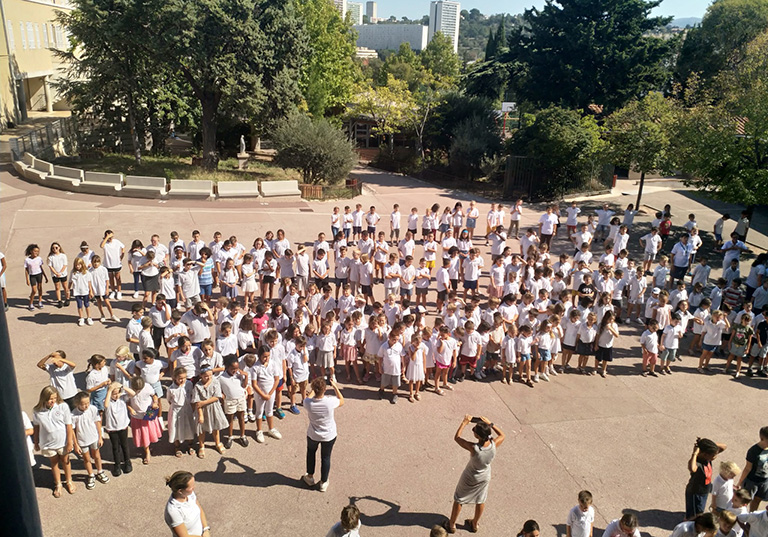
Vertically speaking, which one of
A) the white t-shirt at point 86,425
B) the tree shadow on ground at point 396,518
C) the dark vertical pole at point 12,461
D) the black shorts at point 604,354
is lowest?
the tree shadow on ground at point 396,518

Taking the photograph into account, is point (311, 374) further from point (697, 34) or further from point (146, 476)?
point (697, 34)

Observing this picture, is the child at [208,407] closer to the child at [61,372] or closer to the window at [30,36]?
the child at [61,372]

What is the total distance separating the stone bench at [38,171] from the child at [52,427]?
20.6m

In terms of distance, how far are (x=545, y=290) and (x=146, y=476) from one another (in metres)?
8.18

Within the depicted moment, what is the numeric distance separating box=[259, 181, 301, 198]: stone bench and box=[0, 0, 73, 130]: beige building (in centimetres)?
1721

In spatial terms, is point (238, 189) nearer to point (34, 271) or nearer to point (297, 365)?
point (34, 271)

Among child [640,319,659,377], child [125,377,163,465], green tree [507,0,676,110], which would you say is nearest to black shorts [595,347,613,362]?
child [640,319,659,377]

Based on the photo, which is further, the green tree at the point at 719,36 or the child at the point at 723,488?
the green tree at the point at 719,36

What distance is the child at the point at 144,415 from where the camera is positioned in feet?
26.3

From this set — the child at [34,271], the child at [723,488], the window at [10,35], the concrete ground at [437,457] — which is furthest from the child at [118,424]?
the window at [10,35]

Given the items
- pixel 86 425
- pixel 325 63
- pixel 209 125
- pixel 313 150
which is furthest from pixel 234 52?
pixel 86 425

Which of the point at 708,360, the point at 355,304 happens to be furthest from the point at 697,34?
the point at 355,304

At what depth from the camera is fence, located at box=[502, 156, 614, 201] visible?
29.2m

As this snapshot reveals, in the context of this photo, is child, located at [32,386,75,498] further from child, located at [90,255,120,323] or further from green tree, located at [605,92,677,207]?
green tree, located at [605,92,677,207]
